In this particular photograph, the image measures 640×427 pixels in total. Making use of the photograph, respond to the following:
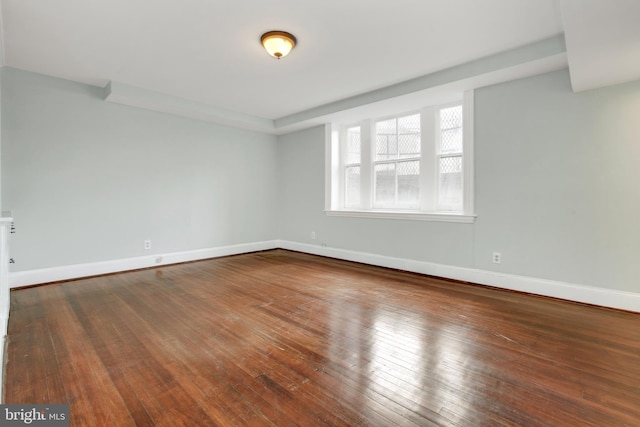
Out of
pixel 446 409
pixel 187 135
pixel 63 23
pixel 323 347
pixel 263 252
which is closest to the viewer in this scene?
pixel 446 409

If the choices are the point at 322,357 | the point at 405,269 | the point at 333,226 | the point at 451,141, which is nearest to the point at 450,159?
the point at 451,141

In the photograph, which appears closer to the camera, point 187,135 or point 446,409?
point 446,409

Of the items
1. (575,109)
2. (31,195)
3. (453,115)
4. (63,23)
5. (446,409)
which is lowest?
(446,409)

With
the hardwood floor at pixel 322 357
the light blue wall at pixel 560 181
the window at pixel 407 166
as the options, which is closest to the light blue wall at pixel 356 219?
the light blue wall at pixel 560 181

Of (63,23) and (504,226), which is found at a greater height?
(63,23)

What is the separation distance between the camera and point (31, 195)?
3.65 metres

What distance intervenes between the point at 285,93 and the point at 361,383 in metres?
3.85

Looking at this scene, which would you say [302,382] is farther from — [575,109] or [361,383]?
[575,109]

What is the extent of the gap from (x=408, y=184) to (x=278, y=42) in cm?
280

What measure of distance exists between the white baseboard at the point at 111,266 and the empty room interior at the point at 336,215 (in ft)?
0.08

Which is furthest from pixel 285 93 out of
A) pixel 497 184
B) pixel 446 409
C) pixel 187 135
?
pixel 446 409

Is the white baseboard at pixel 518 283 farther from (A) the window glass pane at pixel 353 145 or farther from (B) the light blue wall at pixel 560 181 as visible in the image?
(A) the window glass pane at pixel 353 145

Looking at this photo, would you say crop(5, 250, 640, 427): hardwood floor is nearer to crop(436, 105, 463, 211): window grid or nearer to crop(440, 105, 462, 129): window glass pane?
crop(436, 105, 463, 211): window grid

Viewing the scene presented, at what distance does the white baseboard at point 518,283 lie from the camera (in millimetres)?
2924
